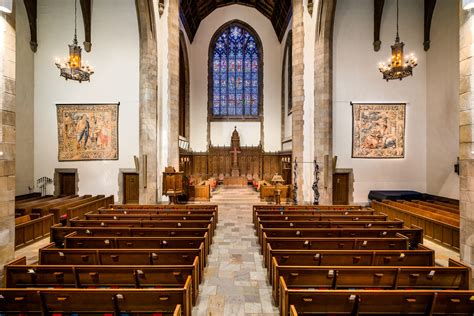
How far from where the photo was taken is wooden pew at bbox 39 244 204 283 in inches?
149

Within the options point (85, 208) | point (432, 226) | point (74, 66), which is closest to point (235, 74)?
point (74, 66)

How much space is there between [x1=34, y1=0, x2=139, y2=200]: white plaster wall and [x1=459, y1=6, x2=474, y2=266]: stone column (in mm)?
11137

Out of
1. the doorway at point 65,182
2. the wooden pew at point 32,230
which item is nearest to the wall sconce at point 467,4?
the wooden pew at point 32,230

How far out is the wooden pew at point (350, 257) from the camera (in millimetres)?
3801

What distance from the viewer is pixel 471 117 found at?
452 centimetres

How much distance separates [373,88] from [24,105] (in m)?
14.9

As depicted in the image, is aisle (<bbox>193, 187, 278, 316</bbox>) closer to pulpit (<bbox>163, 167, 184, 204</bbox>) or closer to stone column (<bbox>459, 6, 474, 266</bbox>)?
pulpit (<bbox>163, 167, 184, 204</bbox>)

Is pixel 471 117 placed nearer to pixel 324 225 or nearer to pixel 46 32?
pixel 324 225

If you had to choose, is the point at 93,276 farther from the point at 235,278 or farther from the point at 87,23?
the point at 87,23

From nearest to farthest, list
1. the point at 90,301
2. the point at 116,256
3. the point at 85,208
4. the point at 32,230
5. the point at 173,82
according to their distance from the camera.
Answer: the point at 90,301 < the point at 116,256 < the point at 32,230 < the point at 85,208 < the point at 173,82

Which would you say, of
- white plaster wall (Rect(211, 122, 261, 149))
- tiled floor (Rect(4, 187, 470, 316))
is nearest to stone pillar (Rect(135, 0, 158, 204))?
tiled floor (Rect(4, 187, 470, 316))

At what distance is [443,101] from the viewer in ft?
35.3

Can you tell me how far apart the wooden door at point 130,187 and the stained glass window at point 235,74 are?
30.9 ft

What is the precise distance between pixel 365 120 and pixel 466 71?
24.1 feet
